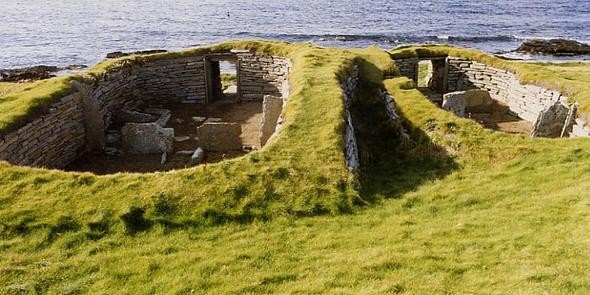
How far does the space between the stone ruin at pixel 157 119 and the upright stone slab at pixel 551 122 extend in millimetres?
9781

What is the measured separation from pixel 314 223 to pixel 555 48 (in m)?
51.1

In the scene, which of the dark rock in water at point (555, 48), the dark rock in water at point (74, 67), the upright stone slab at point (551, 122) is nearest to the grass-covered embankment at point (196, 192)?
the upright stone slab at point (551, 122)

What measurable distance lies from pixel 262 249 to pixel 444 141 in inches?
338

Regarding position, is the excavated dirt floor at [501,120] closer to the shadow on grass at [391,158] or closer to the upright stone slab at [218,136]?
the shadow on grass at [391,158]

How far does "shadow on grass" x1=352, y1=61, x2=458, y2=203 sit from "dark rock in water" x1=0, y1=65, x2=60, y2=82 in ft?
105

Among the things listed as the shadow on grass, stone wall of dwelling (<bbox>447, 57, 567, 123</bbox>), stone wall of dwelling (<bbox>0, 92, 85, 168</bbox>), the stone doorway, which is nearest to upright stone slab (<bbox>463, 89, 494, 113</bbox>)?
stone wall of dwelling (<bbox>447, 57, 567, 123</bbox>)

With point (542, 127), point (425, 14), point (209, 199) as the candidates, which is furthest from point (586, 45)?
point (209, 199)

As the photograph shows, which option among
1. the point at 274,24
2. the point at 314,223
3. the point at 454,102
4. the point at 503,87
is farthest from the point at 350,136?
the point at 274,24

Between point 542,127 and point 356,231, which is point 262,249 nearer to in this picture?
point 356,231

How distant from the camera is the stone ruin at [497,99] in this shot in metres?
20.1

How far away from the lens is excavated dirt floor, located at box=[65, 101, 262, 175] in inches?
771

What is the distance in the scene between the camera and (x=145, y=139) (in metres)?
20.8

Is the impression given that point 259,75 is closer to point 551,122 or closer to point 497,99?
point 497,99

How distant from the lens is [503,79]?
27.6 metres
